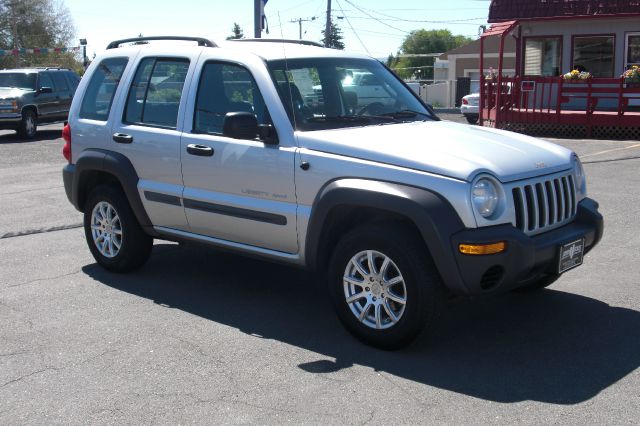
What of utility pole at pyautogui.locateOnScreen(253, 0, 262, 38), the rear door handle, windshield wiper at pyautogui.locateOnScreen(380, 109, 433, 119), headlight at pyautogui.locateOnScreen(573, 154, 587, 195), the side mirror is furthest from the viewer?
utility pole at pyautogui.locateOnScreen(253, 0, 262, 38)

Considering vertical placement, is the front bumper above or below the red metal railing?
below

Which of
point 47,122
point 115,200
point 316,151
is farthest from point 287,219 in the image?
point 47,122

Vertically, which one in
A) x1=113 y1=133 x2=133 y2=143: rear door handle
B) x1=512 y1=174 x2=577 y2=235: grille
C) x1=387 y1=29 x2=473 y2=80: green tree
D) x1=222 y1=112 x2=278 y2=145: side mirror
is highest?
x1=387 y1=29 x2=473 y2=80: green tree

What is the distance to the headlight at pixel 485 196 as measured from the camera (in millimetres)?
4586

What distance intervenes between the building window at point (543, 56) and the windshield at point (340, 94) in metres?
17.3

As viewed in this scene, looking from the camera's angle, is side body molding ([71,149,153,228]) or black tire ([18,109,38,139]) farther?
black tire ([18,109,38,139])

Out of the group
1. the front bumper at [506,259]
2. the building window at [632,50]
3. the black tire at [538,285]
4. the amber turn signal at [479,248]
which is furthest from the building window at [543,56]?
the amber turn signal at [479,248]

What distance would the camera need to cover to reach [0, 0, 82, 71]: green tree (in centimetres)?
5425

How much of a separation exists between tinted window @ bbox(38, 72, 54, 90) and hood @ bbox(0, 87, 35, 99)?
62cm

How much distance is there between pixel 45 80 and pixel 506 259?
65.5 ft

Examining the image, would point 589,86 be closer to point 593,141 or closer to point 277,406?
point 593,141

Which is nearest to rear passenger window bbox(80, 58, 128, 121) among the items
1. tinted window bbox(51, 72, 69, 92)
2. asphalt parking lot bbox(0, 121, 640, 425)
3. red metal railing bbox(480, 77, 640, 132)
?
asphalt parking lot bbox(0, 121, 640, 425)

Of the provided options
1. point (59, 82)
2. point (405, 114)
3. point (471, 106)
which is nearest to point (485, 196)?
point (405, 114)

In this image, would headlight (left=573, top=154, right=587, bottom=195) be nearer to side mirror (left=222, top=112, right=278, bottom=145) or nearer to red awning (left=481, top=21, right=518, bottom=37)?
side mirror (left=222, top=112, right=278, bottom=145)
